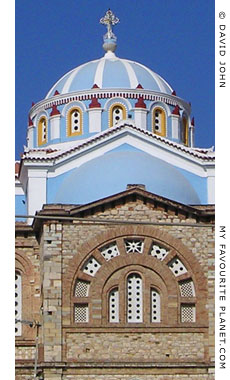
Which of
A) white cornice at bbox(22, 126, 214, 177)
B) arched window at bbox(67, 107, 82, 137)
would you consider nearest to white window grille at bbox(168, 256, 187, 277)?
white cornice at bbox(22, 126, 214, 177)

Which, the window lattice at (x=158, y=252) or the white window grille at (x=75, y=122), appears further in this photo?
the white window grille at (x=75, y=122)

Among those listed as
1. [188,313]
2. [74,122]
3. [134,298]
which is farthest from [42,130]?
[188,313]

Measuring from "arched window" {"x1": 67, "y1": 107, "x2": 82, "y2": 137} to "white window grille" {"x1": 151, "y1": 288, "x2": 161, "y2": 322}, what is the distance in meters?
10.8

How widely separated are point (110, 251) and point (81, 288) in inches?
62.4

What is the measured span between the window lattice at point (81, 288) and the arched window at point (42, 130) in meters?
11.8

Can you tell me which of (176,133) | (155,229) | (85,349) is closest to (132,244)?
(155,229)

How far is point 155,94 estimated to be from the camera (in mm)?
47062

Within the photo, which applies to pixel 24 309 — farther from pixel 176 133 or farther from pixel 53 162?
pixel 176 133

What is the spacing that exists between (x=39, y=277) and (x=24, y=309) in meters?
1.26

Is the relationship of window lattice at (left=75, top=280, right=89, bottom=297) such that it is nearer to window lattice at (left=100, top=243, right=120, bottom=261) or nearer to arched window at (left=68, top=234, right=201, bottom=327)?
arched window at (left=68, top=234, right=201, bottom=327)

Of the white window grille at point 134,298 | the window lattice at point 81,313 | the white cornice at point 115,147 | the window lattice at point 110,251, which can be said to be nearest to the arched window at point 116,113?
the white cornice at point 115,147

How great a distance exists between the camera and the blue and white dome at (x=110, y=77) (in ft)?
155

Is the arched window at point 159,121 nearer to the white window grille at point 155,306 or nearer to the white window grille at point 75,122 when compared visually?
the white window grille at point 75,122
